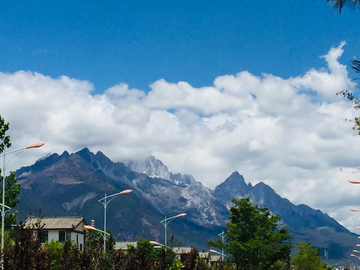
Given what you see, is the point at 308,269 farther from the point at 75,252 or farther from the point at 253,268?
the point at 75,252

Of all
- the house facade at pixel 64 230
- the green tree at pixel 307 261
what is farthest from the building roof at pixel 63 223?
the green tree at pixel 307 261

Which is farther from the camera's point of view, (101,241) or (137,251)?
(101,241)

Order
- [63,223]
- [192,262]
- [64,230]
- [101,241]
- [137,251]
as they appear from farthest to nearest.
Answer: [63,223] → [64,230] → [101,241] → [192,262] → [137,251]

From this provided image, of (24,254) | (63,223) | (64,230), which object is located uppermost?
(63,223)

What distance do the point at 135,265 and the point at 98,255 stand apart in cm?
366

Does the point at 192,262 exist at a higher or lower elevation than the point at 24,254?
lower

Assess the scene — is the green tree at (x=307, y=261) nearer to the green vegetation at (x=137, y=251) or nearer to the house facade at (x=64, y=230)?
the green vegetation at (x=137, y=251)

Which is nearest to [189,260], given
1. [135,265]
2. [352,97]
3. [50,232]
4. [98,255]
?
[135,265]

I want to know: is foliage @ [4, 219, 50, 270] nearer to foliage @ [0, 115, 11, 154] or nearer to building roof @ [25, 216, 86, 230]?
foliage @ [0, 115, 11, 154]

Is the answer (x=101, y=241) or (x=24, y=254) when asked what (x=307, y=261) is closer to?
(x=101, y=241)

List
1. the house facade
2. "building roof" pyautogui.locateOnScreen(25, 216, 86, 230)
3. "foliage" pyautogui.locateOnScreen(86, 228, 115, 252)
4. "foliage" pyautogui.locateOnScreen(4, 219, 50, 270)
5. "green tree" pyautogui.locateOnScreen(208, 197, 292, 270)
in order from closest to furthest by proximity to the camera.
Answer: "foliage" pyautogui.locateOnScreen(4, 219, 50, 270) < "foliage" pyautogui.locateOnScreen(86, 228, 115, 252) < "green tree" pyautogui.locateOnScreen(208, 197, 292, 270) < the house facade < "building roof" pyautogui.locateOnScreen(25, 216, 86, 230)

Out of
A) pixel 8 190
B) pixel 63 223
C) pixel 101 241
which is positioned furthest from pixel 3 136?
pixel 63 223

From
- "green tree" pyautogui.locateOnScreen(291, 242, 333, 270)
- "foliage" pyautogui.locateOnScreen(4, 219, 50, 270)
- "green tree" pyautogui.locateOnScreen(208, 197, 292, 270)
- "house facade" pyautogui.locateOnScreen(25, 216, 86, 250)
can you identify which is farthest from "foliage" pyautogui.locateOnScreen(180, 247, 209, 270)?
"house facade" pyautogui.locateOnScreen(25, 216, 86, 250)

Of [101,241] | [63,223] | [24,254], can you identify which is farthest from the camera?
[63,223]
